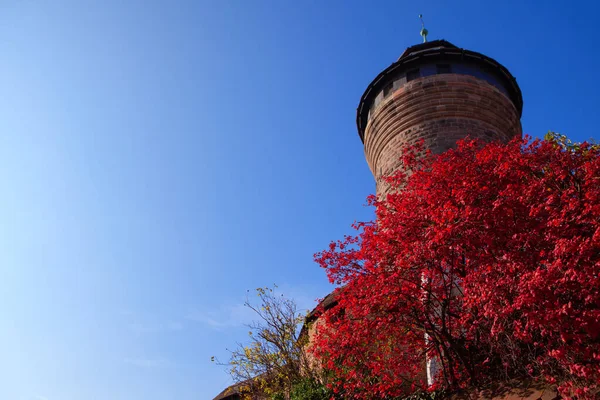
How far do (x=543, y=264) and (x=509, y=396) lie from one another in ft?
6.51

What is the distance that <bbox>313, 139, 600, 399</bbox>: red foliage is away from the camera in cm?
597

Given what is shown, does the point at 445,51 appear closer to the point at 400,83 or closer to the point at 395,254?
the point at 400,83

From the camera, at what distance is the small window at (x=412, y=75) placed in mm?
14180

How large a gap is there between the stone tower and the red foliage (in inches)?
122

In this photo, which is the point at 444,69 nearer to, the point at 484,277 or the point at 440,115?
the point at 440,115

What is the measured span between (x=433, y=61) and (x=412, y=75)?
75 cm

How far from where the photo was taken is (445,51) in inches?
554

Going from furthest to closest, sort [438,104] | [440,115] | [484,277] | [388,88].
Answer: [388,88] < [438,104] < [440,115] < [484,277]

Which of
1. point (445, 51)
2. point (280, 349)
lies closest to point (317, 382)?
point (280, 349)

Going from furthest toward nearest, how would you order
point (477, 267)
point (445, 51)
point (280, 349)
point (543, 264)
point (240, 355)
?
point (445, 51), point (240, 355), point (280, 349), point (477, 267), point (543, 264)

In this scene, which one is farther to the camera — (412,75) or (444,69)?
(412,75)

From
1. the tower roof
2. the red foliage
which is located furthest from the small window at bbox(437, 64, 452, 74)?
the red foliage

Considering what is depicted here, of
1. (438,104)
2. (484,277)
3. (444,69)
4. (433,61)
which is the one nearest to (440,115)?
(438,104)

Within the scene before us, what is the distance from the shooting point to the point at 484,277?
6965mm
